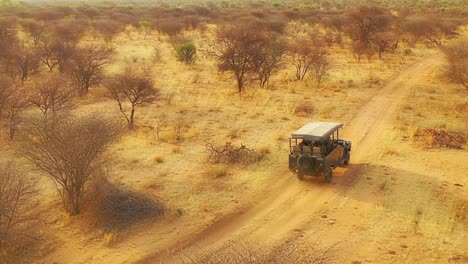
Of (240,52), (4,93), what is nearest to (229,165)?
(4,93)

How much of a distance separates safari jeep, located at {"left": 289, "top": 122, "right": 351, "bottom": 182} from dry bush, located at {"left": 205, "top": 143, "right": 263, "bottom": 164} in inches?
99.1

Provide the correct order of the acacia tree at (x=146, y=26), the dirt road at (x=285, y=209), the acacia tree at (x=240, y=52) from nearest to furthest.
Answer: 1. the dirt road at (x=285, y=209)
2. the acacia tree at (x=240, y=52)
3. the acacia tree at (x=146, y=26)

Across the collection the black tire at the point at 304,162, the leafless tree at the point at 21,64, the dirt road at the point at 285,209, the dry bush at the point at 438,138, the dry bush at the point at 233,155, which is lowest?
the dirt road at the point at 285,209

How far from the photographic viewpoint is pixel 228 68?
31375 millimetres

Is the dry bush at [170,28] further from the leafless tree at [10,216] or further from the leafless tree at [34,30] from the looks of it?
the leafless tree at [10,216]

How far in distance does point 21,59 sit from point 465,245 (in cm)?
2805

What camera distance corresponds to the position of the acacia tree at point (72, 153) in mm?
13125

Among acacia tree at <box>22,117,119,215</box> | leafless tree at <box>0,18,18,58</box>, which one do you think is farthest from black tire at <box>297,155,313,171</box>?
leafless tree at <box>0,18,18,58</box>

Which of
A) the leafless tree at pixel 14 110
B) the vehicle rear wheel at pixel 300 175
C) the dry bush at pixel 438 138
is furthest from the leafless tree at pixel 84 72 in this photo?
the dry bush at pixel 438 138

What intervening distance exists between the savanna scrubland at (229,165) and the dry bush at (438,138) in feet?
0.33

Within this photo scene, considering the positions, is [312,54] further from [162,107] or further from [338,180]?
[338,180]

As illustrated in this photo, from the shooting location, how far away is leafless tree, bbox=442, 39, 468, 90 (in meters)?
28.4

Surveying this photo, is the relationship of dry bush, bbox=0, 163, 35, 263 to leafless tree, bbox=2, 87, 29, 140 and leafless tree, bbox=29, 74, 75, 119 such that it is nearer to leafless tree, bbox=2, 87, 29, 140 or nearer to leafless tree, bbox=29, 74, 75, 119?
leafless tree, bbox=2, 87, 29, 140

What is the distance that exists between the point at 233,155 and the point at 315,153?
3.79 meters
